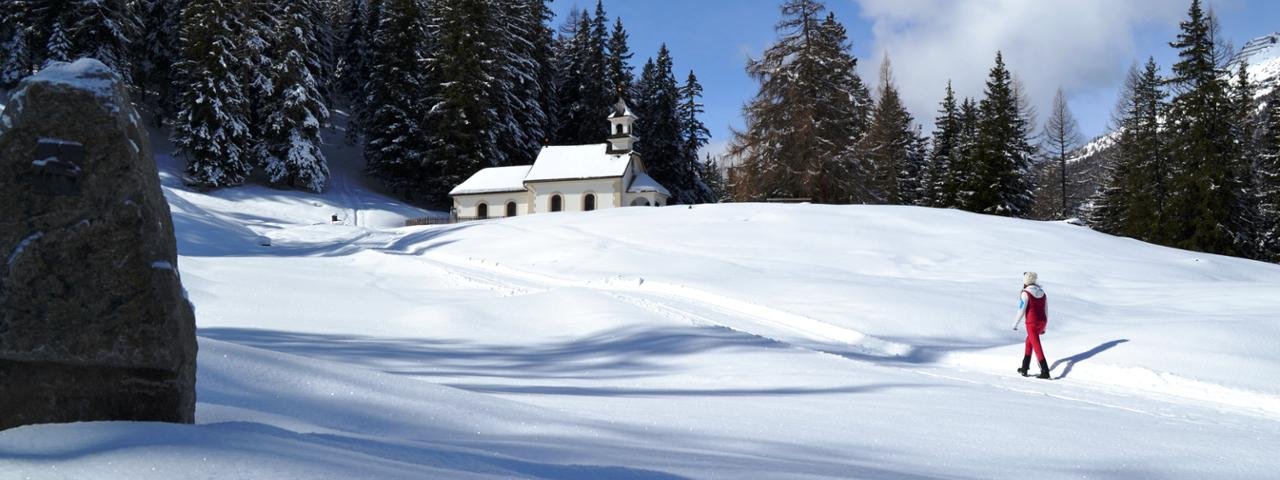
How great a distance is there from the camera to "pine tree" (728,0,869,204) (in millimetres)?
37188

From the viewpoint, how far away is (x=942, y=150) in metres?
53.3

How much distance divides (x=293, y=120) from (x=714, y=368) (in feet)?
142

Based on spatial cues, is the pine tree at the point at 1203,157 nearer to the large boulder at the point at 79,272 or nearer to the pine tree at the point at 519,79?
the pine tree at the point at 519,79

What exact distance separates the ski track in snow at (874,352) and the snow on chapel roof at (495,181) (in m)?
28.2

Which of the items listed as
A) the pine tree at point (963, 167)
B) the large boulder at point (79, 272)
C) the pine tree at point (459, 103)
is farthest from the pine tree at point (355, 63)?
the large boulder at point (79, 272)

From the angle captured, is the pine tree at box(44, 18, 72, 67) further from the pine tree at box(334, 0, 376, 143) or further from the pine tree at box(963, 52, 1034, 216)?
the pine tree at box(963, 52, 1034, 216)

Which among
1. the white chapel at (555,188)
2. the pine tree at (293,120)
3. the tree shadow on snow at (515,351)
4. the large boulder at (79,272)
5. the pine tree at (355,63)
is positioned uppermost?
the pine tree at (355,63)

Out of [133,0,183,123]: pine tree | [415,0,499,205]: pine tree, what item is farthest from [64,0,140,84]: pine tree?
[415,0,499,205]: pine tree

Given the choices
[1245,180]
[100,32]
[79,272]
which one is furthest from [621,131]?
[79,272]

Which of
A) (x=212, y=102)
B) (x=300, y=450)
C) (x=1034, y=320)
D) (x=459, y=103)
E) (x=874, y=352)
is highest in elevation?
(x=459, y=103)

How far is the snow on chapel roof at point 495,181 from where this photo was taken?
4700cm

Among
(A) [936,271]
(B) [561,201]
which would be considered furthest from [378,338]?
(B) [561,201]

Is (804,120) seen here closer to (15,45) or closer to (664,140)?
(664,140)

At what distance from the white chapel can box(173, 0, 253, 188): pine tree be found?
41.9 feet
